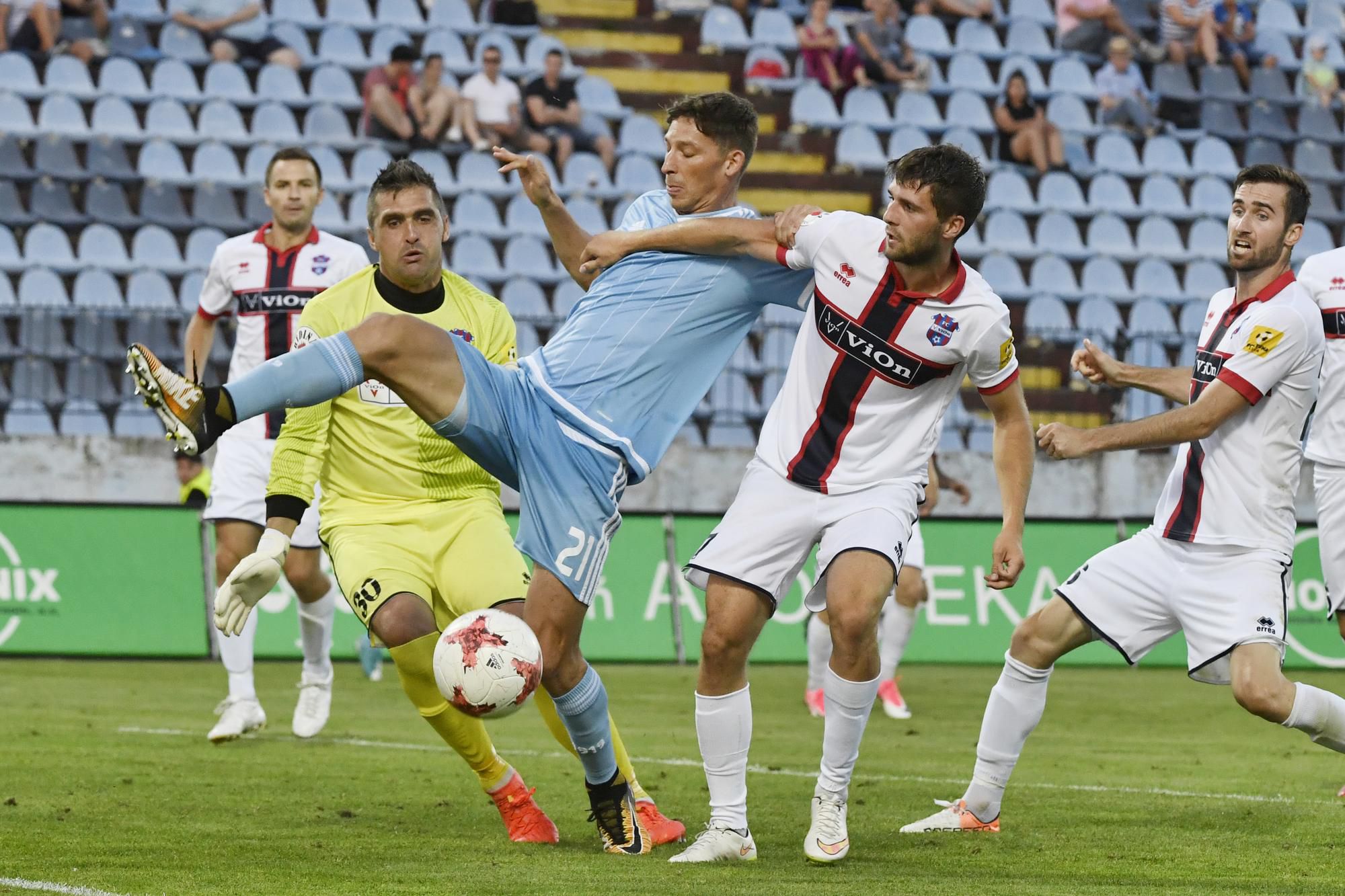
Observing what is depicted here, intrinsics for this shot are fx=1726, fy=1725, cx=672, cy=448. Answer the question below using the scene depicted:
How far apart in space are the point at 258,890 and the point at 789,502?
2.12 meters

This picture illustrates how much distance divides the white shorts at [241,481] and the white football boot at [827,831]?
4.09 metres

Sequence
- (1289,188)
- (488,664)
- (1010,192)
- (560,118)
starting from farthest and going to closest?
(1010,192) < (560,118) < (1289,188) < (488,664)

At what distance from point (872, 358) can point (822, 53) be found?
16115mm

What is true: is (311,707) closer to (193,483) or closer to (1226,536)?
(1226,536)

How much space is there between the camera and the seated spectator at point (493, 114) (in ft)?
61.4

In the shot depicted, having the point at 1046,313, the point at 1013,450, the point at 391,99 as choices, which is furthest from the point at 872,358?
the point at 391,99

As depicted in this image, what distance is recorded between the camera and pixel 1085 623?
6.27 m

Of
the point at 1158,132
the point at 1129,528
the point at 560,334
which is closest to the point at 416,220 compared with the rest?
the point at 560,334

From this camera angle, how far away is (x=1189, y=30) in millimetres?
22703

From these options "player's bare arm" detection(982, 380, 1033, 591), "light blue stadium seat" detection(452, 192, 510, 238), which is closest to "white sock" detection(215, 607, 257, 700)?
"player's bare arm" detection(982, 380, 1033, 591)

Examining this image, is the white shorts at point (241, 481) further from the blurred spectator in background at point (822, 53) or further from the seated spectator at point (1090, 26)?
the seated spectator at point (1090, 26)

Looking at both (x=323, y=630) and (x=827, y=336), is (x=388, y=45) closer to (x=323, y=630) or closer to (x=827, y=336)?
(x=323, y=630)

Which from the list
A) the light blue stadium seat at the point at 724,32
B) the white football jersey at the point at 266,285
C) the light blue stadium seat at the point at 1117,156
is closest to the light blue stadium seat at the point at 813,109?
the light blue stadium seat at the point at 724,32

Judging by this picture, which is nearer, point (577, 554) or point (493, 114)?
point (577, 554)
